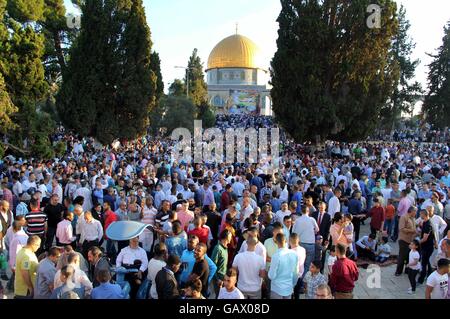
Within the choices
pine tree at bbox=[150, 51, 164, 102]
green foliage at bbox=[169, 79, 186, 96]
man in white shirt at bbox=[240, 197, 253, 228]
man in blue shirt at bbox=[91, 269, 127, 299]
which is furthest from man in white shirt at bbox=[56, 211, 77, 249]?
green foliage at bbox=[169, 79, 186, 96]

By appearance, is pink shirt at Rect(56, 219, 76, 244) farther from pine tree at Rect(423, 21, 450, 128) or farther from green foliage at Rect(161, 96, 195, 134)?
pine tree at Rect(423, 21, 450, 128)

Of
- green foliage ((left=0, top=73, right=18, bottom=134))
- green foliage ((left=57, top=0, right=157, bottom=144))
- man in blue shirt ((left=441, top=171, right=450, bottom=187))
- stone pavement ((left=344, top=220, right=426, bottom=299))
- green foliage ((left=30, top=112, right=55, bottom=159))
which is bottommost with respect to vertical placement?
stone pavement ((left=344, top=220, right=426, bottom=299))

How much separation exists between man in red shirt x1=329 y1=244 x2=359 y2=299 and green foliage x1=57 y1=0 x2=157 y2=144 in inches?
794

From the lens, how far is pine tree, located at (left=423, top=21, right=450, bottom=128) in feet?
121

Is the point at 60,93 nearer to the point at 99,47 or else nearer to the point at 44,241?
the point at 99,47

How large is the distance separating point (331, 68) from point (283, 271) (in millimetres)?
21043

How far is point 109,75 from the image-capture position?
79.5 ft

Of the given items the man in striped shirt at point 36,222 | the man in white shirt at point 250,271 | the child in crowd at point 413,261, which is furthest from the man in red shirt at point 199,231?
the child in crowd at point 413,261

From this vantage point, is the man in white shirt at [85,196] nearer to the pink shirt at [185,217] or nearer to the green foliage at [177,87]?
the pink shirt at [185,217]

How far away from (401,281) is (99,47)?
2015 cm

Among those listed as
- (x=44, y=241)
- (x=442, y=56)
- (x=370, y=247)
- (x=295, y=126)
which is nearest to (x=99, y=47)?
(x=295, y=126)

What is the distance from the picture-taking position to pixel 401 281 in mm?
8258

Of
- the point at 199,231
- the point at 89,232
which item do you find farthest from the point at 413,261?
the point at 89,232

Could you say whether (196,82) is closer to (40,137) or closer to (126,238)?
(40,137)
